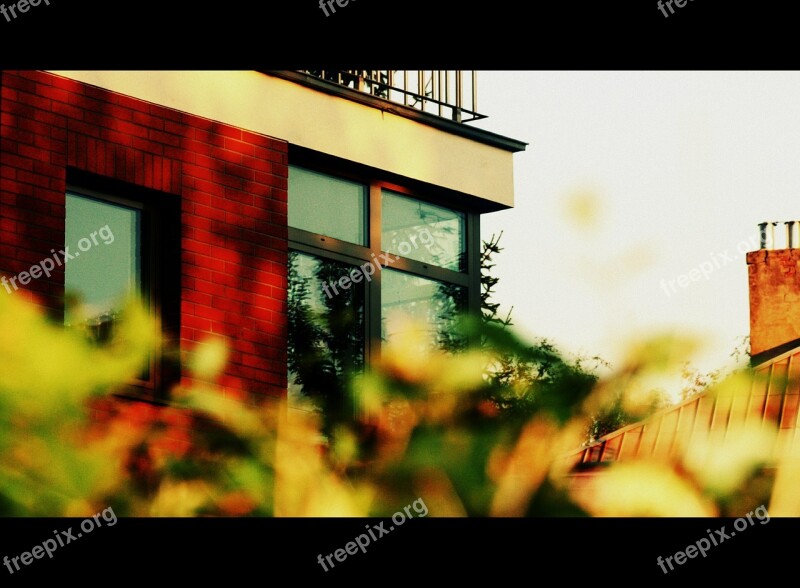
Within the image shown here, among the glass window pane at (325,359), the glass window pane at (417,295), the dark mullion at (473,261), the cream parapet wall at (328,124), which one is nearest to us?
the glass window pane at (325,359)

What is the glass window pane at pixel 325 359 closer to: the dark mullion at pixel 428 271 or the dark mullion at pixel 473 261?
the dark mullion at pixel 428 271

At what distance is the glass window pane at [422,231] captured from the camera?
816 centimetres

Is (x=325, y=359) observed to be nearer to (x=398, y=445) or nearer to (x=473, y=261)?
(x=398, y=445)

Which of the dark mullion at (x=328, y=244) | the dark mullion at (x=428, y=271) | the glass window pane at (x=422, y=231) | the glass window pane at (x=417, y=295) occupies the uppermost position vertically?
the glass window pane at (x=422, y=231)

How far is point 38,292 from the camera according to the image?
599cm

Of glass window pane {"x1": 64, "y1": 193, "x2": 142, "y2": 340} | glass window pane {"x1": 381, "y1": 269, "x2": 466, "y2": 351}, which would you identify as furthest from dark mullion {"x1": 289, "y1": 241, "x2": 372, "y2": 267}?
glass window pane {"x1": 64, "y1": 193, "x2": 142, "y2": 340}

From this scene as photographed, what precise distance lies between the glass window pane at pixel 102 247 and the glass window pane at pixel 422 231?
1908 millimetres

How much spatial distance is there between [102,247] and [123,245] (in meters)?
0.14

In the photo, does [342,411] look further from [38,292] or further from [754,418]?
[38,292]

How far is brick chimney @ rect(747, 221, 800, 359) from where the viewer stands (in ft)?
82.1

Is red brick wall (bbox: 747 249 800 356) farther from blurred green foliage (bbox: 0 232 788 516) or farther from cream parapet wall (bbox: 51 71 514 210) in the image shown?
blurred green foliage (bbox: 0 232 788 516)

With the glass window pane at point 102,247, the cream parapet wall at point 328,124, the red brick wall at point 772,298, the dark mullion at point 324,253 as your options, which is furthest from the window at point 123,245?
the red brick wall at point 772,298

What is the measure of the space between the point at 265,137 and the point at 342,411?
20.6ft
